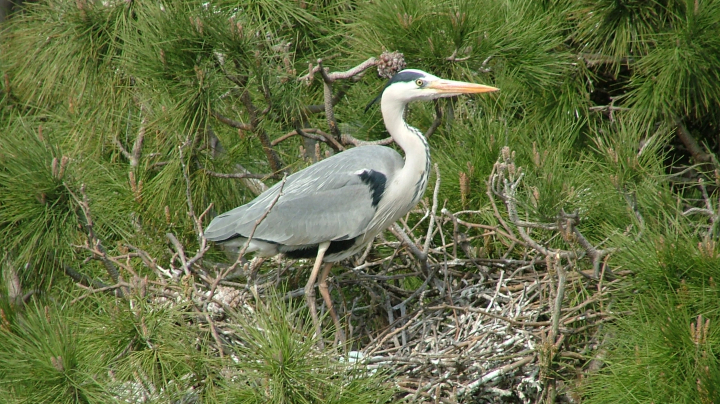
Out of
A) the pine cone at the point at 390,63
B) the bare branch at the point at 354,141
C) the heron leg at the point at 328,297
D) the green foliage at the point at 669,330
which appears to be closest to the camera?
the green foliage at the point at 669,330

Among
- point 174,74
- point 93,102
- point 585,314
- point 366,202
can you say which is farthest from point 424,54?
point 93,102

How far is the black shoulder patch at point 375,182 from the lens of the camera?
2.87 m

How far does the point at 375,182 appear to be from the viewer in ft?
9.44

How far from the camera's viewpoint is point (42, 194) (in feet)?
8.13

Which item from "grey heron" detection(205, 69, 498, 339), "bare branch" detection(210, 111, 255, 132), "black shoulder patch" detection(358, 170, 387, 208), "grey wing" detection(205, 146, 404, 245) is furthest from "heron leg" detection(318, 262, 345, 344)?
"bare branch" detection(210, 111, 255, 132)

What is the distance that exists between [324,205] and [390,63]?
60 centimetres

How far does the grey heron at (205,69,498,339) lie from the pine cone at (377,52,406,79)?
263 millimetres

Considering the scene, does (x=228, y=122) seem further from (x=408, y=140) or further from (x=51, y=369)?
(x=51, y=369)

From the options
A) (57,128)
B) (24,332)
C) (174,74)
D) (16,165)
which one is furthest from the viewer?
(57,128)

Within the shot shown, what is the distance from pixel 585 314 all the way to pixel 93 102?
1.99m

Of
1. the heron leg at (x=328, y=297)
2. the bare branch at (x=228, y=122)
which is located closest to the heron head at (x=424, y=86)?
the bare branch at (x=228, y=122)

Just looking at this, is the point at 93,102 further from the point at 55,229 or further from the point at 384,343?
the point at 384,343

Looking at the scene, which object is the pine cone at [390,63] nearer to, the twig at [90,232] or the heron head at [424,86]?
the heron head at [424,86]

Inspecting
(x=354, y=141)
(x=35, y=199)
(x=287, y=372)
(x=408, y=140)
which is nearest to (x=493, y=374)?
(x=287, y=372)
